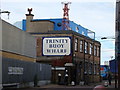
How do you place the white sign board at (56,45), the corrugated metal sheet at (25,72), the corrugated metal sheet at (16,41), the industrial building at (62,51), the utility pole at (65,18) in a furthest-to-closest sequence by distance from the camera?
the utility pole at (65,18) < the white sign board at (56,45) < the industrial building at (62,51) < the corrugated metal sheet at (16,41) < the corrugated metal sheet at (25,72)

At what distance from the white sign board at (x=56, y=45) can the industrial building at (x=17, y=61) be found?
336 inches

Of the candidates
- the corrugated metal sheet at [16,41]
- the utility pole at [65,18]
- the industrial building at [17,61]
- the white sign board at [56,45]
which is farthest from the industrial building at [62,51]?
the utility pole at [65,18]

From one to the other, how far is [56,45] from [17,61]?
25966mm

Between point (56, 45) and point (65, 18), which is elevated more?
point (65, 18)

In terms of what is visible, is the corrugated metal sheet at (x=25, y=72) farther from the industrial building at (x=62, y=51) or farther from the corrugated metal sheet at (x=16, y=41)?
the industrial building at (x=62, y=51)

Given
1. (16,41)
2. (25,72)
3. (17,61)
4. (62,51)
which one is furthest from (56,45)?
(17,61)

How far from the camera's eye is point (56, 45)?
5759cm

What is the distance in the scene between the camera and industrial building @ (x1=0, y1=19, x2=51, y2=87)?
1124 inches

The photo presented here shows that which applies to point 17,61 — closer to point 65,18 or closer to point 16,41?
point 16,41

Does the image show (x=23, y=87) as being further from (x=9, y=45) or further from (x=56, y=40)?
(x=56, y=40)

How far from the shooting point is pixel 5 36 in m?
35.4

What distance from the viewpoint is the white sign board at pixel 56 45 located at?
56.9m

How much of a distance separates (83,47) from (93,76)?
932 centimetres

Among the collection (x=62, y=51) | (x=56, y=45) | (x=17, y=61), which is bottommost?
(x=17, y=61)
